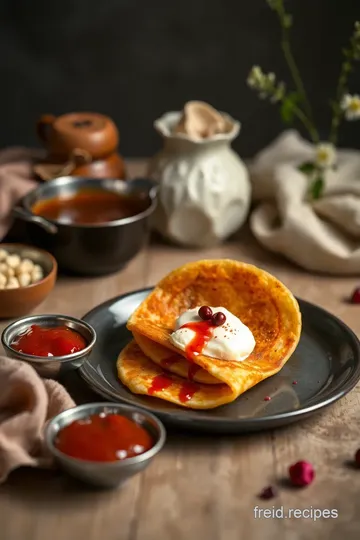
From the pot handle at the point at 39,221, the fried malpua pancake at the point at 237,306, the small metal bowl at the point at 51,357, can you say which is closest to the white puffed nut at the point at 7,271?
the pot handle at the point at 39,221

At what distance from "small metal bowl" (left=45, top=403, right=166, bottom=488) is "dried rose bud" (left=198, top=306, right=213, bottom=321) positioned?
42cm

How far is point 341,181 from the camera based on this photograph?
11.3 ft

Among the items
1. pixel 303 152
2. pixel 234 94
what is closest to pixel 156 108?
pixel 234 94

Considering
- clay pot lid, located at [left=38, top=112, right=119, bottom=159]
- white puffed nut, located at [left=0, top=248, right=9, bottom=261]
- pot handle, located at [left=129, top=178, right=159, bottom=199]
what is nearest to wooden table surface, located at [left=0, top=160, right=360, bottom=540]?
white puffed nut, located at [left=0, top=248, right=9, bottom=261]

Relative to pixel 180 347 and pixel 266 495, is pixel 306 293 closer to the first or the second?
pixel 180 347

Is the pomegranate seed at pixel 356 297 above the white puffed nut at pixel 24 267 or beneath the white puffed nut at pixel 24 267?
beneath

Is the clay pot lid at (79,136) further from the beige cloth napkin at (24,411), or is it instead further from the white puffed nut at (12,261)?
the beige cloth napkin at (24,411)

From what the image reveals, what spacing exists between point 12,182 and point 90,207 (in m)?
0.28

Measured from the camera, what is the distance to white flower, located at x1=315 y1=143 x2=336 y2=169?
3.39 meters

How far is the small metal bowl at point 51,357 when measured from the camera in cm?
227

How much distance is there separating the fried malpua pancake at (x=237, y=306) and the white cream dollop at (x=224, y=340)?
0.8 inches

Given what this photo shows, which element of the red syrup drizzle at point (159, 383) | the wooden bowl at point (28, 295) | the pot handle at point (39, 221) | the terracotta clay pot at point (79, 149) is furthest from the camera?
the terracotta clay pot at point (79, 149)

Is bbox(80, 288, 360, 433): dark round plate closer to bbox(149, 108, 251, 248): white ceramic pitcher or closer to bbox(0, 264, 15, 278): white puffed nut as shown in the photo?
bbox(0, 264, 15, 278): white puffed nut

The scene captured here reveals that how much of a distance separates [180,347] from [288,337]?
0.31 m
